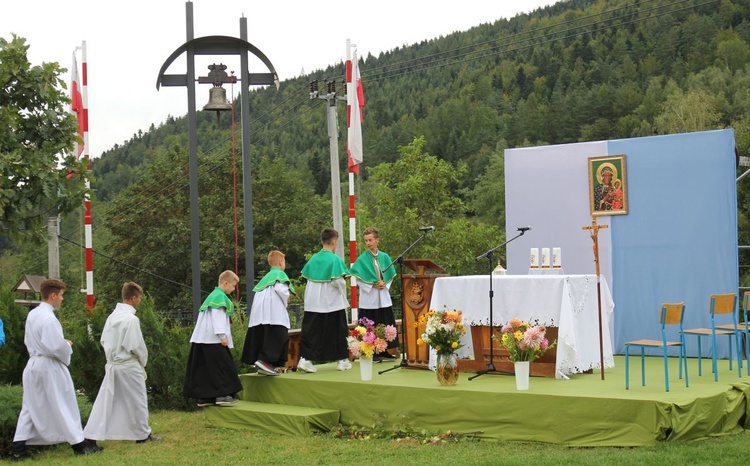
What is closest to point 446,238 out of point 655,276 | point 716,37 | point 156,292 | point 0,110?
point 156,292

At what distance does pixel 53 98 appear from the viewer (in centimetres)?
891

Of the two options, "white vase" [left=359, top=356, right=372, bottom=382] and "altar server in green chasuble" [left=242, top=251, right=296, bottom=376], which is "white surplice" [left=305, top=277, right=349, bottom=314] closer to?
"altar server in green chasuble" [left=242, top=251, right=296, bottom=376]

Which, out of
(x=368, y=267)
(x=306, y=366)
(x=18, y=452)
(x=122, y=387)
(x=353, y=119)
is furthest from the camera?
(x=353, y=119)

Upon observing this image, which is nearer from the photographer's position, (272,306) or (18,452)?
(18,452)

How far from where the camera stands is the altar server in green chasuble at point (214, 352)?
9828 millimetres

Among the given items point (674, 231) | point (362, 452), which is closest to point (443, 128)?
point (674, 231)

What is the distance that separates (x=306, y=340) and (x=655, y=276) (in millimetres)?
4691

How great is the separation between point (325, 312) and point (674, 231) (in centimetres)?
470

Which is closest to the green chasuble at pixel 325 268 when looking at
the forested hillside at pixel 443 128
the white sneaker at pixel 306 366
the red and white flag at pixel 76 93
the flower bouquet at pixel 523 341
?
the white sneaker at pixel 306 366

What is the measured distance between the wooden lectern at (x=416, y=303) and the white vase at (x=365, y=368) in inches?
41.5

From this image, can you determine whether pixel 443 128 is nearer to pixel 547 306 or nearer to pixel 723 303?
pixel 547 306

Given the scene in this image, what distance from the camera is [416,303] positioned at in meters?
10.7

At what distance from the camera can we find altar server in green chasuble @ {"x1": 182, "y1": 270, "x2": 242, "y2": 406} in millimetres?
9828

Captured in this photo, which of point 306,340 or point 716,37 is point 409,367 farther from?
point 716,37
